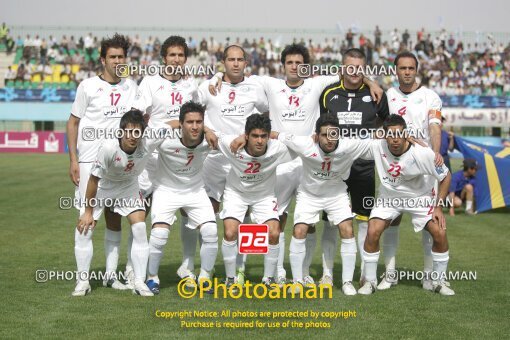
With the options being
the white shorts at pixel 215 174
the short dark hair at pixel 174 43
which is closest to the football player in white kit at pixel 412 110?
the white shorts at pixel 215 174

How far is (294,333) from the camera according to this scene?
21.3ft

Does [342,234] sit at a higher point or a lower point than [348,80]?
lower

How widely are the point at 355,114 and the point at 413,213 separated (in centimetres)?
126

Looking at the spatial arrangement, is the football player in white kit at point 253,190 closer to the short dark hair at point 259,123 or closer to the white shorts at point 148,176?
the short dark hair at point 259,123

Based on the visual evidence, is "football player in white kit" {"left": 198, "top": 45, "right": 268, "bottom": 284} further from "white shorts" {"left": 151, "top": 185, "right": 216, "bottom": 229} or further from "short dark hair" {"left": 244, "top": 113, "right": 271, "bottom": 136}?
"short dark hair" {"left": 244, "top": 113, "right": 271, "bottom": 136}

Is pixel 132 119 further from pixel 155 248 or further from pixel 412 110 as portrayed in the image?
pixel 412 110

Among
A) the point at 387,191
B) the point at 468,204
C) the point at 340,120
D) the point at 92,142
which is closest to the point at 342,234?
the point at 387,191

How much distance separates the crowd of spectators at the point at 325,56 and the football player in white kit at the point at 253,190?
96.4 feet

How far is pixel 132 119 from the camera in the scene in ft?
25.3

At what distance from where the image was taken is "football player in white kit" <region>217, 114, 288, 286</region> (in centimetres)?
810

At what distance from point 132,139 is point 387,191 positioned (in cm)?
280

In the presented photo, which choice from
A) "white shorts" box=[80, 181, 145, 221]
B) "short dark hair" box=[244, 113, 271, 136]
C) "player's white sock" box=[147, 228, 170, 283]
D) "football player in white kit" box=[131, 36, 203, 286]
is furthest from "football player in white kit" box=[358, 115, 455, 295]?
"white shorts" box=[80, 181, 145, 221]

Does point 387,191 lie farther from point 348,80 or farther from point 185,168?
point 185,168

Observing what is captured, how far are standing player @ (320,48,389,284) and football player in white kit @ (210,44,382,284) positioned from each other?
0.42 feet
